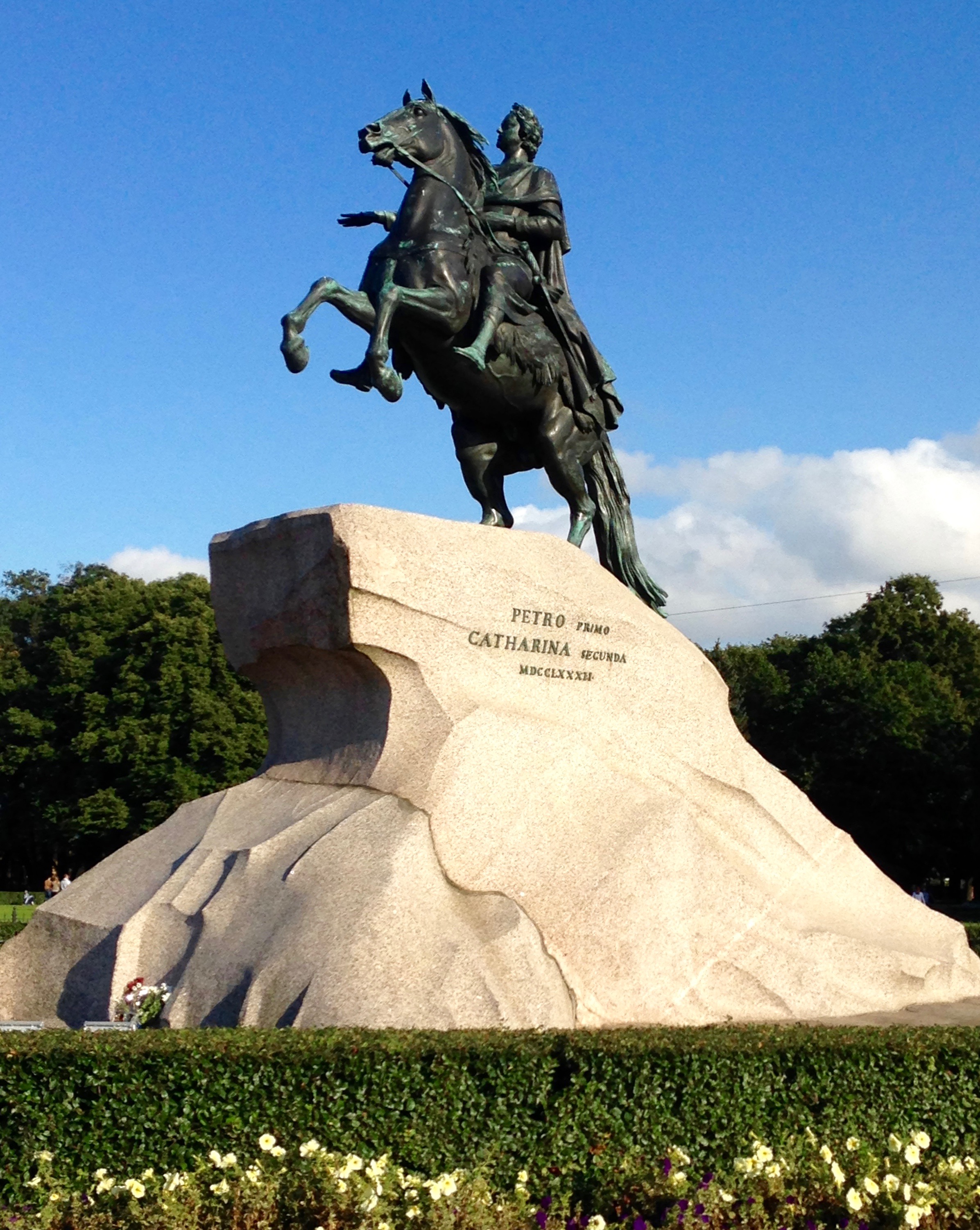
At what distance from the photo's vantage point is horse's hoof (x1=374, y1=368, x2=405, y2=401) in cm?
973

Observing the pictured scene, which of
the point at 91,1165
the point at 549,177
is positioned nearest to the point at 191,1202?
the point at 91,1165

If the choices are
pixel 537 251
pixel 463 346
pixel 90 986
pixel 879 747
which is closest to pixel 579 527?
pixel 463 346

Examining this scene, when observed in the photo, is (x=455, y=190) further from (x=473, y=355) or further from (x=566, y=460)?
(x=566, y=460)

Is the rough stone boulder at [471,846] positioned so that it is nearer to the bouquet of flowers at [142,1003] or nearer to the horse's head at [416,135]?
the bouquet of flowers at [142,1003]

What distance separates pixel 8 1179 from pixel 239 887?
2822 millimetres

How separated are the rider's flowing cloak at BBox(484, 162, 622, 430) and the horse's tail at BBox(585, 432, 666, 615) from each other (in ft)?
1.14

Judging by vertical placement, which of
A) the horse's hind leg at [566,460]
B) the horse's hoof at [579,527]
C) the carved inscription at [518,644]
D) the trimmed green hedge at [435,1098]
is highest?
the horse's hind leg at [566,460]

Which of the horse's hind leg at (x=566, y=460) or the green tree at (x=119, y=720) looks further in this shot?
the green tree at (x=119, y=720)

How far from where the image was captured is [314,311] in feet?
31.7

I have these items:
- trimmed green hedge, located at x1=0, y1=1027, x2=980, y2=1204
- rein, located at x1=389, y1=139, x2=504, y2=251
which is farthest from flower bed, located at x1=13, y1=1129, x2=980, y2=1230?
rein, located at x1=389, y1=139, x2=504, y2=251

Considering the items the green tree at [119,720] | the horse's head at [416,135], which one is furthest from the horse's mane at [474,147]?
the green tree at [119,720]

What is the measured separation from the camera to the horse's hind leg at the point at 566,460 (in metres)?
11.5

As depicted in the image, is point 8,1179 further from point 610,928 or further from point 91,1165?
point 610,928

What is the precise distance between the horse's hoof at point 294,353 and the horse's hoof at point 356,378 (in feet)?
1.95
